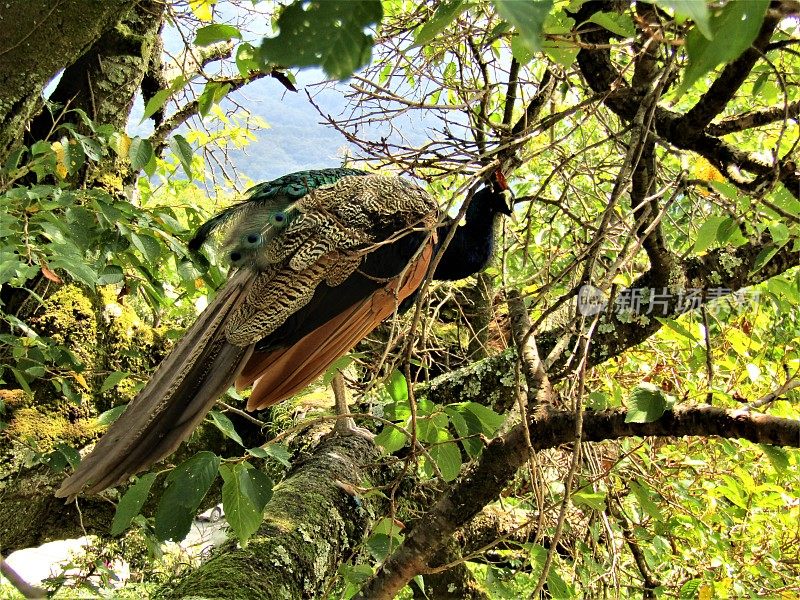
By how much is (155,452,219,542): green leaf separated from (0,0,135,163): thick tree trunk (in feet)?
3.97

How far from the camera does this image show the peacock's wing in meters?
1.46

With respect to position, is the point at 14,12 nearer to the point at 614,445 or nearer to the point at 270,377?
the point at 270,377

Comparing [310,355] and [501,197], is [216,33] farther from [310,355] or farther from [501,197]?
[501,197]

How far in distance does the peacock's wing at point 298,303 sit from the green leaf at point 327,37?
1.06m

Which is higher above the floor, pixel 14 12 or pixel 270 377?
pixel 14 12

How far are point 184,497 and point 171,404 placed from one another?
398 millimetres

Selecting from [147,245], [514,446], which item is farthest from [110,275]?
[514,446]

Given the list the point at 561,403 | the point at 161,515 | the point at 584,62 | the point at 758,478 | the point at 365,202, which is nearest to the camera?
the point at 161,515

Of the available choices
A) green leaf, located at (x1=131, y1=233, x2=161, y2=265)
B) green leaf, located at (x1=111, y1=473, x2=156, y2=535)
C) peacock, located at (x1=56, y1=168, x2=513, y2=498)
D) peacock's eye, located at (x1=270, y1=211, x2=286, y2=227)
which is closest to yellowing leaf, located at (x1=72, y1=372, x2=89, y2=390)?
peacock, located at (x1=56, y1=168, x2=513, y2=498)

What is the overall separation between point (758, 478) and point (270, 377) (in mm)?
1615

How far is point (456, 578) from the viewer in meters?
2.47

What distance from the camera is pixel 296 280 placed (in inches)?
68.6

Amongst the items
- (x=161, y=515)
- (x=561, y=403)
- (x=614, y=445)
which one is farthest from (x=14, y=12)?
(x=614, y=445)

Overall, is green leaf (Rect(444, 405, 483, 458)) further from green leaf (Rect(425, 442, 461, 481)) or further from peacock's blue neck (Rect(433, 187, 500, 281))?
peacock's blue neck (Rect(433, 187, 500, 281))
